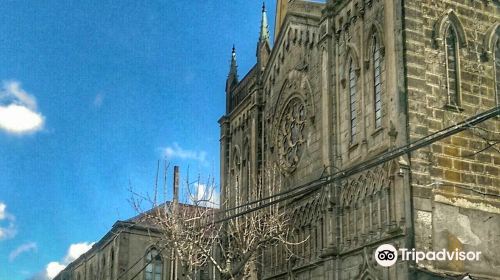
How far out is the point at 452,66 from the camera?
24.2m

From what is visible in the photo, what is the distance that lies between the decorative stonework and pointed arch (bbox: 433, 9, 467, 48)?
24.1 ft

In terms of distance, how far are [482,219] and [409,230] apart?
2.85 metres

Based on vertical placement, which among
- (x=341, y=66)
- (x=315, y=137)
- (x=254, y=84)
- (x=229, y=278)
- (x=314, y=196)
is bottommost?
(x=229, y=278)

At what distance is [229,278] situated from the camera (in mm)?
26406

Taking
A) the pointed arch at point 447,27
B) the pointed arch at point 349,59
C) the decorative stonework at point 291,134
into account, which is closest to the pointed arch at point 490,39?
the pointed arch at point 447,27

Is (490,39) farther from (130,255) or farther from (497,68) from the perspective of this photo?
(130,255)

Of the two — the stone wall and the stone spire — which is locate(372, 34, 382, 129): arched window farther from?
the stone spire

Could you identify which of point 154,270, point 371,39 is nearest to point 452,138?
point 371,39

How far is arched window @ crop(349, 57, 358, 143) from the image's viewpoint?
26.0 metres

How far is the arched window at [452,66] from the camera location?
78.3 feet

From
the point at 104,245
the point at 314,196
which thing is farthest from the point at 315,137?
the point at 104,245

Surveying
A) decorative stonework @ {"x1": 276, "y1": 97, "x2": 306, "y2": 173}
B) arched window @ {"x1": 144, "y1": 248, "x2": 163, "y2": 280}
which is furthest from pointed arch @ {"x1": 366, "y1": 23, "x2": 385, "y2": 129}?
arched window @ {"x1": 144, "y1": 248, "x2": 163, "y2": 280}

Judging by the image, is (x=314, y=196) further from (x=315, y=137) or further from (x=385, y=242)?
(x=385, y=242)

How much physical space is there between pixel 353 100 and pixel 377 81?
1.80 m
